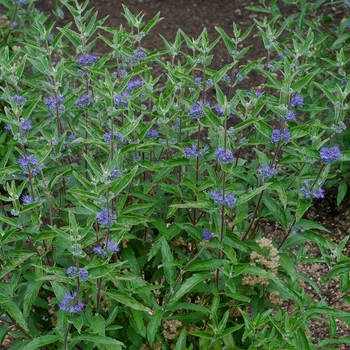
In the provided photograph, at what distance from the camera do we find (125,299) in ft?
8.75

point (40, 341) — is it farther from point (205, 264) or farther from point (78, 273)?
point (205, 264)

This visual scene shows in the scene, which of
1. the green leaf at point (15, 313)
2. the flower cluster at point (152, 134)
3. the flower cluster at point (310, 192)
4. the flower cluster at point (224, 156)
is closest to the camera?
the flower cluster at point (224, 156)

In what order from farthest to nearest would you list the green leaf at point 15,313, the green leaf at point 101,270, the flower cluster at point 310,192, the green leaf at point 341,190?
the green leaf at point 341,190 → the flower cluster at point 310,192 → the green leaf at point 15,313 → the green leaf at point 101,270

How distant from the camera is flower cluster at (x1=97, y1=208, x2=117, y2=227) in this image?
2.50m

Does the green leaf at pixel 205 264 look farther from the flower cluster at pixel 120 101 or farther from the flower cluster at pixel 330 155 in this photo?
the flower cluster at pixel 120 101

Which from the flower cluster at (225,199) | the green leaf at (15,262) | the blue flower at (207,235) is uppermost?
the flower cluster at (225,199)

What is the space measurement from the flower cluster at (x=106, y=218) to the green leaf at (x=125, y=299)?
Result: 319mm

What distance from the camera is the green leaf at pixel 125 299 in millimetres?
2652

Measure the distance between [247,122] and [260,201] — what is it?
57cm

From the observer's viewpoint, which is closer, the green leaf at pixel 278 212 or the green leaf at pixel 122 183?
the green leaf at pixel 122 183

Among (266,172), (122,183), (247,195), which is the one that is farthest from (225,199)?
(122,183)

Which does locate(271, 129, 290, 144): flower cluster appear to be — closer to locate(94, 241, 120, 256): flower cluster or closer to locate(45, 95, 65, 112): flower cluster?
locate(94, 241, 120, 256): flower cluster

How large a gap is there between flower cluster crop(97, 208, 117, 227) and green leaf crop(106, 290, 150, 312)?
32cm

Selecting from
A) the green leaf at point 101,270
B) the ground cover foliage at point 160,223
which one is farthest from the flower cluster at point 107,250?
the green leaf at point 101,270
